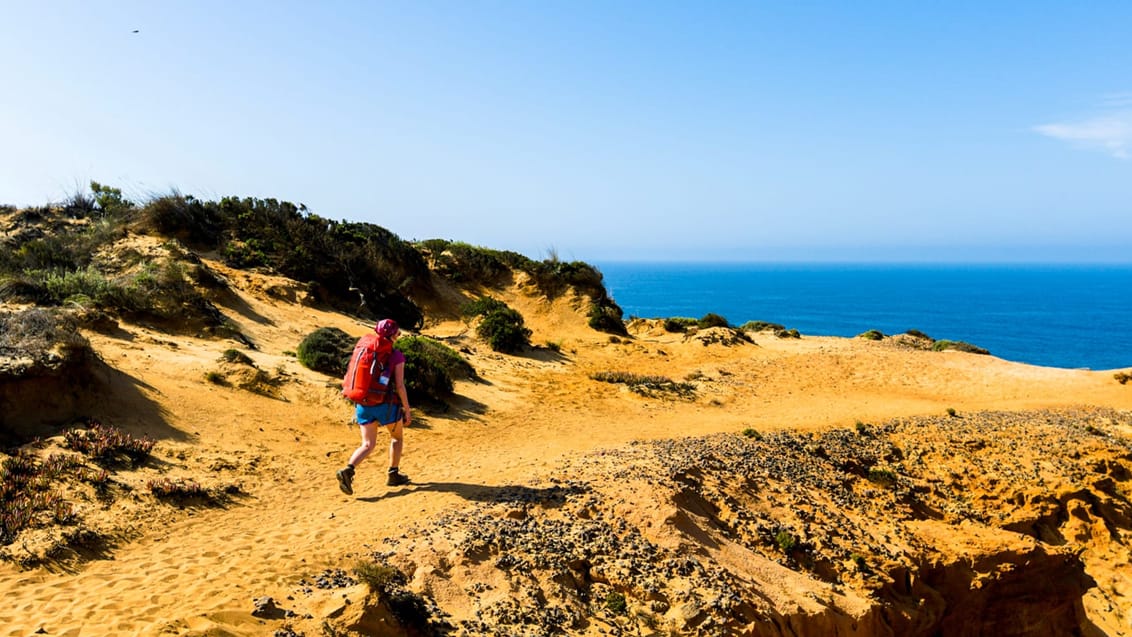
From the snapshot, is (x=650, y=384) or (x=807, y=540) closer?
(x=807, y=540)

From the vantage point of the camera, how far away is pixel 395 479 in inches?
349

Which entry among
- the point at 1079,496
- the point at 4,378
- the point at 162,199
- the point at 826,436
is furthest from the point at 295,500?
the point at 162,199

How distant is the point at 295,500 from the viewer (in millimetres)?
8445

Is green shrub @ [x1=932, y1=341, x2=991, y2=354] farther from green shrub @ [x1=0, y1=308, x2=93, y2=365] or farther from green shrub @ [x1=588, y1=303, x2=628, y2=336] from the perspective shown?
green shrub @ [x1=0, y1=308, x2=93, y2=365]

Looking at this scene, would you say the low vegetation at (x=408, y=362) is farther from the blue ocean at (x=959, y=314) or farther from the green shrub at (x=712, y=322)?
→ the blue ocean at (x=959, y=314)

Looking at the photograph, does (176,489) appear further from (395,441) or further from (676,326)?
(676,326)

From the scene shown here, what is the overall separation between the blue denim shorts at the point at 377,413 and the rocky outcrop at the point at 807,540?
1.62 metres

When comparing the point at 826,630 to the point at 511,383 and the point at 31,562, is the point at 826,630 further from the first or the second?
the point at 511,383

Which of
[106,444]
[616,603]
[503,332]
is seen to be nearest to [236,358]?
[106,444]

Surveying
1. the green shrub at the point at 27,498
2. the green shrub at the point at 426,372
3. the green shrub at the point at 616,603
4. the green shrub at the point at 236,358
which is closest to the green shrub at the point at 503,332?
the green shrub at the point at 426,372

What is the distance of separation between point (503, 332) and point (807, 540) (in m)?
→ 14.6

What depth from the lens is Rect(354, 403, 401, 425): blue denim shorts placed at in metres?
8.19

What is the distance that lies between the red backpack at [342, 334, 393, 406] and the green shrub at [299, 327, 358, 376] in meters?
6.86

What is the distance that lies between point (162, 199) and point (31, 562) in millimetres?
21192
